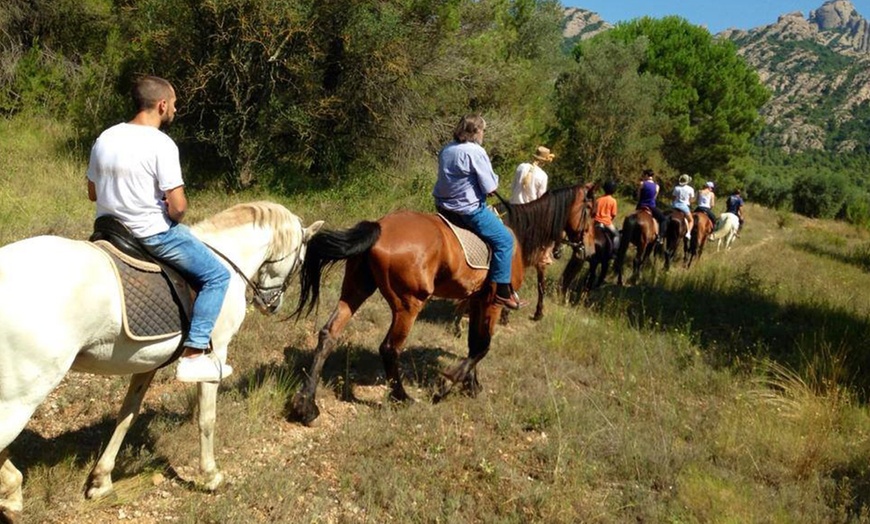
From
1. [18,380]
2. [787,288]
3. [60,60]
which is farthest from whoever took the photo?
[60,60]

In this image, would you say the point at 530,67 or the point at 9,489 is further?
the point at 530,67

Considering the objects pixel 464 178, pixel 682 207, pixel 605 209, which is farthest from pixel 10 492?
pixel 682 207

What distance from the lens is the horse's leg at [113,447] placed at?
3.84m

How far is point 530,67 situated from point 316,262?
2407cm

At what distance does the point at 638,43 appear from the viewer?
3353cm

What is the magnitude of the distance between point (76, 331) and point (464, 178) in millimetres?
3433

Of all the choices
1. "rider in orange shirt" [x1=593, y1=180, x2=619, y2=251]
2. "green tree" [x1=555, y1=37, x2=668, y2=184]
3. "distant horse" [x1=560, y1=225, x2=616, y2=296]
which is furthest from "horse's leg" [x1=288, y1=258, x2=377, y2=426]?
"green tree" [x1=555, y1=37, x2=668, y2=184]

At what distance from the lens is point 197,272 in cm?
360

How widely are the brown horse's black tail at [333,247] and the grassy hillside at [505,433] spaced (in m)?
1.03

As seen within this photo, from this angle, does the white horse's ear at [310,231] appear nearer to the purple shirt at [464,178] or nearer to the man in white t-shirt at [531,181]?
the purple shirt at [464,178]

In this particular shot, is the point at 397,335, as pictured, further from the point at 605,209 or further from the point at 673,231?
the point at 673,231

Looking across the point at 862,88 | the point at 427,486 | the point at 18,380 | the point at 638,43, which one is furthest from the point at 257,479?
the point at 862,88

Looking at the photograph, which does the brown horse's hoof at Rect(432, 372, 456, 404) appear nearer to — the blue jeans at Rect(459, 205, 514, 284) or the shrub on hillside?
the blue jeans at Rect(459, 205, 514, 284)

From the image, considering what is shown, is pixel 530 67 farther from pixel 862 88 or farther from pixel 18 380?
pixel 862 88
